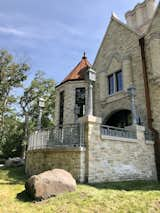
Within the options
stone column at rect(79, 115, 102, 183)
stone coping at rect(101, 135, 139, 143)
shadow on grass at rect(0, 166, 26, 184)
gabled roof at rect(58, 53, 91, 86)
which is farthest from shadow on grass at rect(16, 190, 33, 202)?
gabled roof at rect(58, 53, 91, 86)

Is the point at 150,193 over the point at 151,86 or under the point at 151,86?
under

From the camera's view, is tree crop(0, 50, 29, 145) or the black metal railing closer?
the black metal railing

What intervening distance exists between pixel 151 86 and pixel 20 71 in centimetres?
1758

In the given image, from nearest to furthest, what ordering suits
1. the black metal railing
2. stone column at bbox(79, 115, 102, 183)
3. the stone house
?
stone column at bbox(79, 115, 102, 183) → the stone house → the black metal railing

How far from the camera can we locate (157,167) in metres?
10.6

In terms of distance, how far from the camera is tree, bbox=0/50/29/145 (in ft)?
75.3

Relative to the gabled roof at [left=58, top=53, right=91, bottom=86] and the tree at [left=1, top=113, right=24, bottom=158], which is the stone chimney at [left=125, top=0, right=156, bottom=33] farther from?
the tree at [left=1, top=113, right=24, bottom=158]

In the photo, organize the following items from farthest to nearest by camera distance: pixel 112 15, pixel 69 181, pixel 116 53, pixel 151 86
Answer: pixel 112 15 → pixel 116 53 → pixel 151 86 → pixel 69 181

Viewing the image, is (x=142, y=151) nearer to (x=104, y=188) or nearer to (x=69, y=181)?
(x=104, y=188)

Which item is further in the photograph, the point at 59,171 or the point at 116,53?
the point at 116,53

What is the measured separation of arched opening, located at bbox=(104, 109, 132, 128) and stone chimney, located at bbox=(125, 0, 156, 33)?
8633 mm

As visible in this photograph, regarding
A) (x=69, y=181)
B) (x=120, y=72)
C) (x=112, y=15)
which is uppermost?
(x=112, y=15)

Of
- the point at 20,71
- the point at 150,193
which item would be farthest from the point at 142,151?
the point at 20,71

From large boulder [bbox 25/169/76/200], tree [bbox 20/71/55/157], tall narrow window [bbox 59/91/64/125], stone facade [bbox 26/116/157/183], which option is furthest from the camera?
tree [bbox 20/71/55/157]
